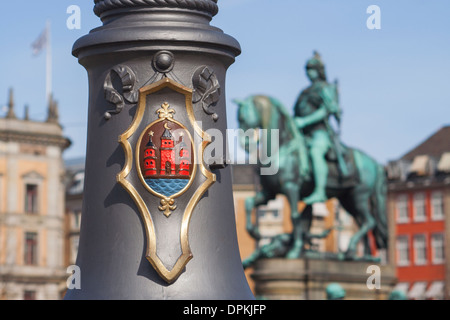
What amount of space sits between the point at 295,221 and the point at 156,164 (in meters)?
22.0

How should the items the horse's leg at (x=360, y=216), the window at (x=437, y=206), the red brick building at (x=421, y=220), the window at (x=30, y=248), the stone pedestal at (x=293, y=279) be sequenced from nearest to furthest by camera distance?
the stone pedestal at (x=293, y=279) → the horse's leg at (x=360, y=216) → the window at (x=30, y=248) → the window at (x=437, y=206) → the red brick building at (x=421, y=220)

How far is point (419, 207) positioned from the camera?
78125mm

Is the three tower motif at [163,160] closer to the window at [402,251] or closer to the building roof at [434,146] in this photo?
the window at [402,251]

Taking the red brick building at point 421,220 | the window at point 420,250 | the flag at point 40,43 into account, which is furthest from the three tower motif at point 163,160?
the window at point 420,250

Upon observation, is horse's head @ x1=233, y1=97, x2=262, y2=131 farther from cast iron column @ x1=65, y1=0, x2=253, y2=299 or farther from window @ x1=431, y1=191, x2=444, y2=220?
window @ x1=431, y1=191, x2=444, y2=220

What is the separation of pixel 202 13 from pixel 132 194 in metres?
0.75

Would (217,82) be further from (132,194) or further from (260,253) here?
(260,253)

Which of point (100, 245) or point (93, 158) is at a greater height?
point (93, 158)

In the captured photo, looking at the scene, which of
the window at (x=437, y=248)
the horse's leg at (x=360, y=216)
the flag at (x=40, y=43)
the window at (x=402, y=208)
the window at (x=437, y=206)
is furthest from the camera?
the window at (x=402, y=208)

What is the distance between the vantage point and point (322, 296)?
2609cm

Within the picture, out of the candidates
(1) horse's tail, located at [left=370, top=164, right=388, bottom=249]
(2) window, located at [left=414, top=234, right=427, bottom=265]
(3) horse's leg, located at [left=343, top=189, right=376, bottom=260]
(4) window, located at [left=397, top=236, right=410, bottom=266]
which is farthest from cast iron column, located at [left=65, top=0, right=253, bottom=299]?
(4) window, located at [left=397, top=236, right=410, bottom=266]

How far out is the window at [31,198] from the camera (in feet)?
222

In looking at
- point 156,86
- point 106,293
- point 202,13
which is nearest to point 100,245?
point 106,293
